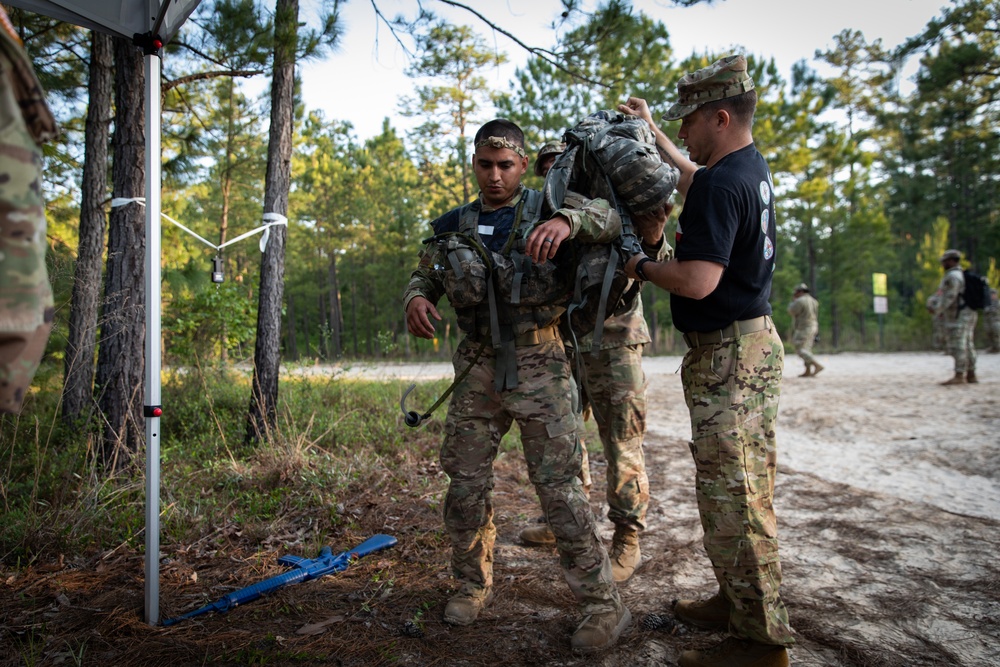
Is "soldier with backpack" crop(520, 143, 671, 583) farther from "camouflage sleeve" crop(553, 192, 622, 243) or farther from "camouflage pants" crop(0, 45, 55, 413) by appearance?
"camouflage pants" crop(0, 45, 55, 413)

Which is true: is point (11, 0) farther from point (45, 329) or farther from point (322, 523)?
point (322, 523)

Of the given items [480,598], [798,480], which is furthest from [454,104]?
[480,598]

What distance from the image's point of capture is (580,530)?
2.46m

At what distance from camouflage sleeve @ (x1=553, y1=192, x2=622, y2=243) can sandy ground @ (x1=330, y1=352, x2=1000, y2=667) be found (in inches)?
65.4

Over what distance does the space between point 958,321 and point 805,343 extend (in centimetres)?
261

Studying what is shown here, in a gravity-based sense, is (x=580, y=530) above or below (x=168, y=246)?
below

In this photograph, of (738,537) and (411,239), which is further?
(411,239)

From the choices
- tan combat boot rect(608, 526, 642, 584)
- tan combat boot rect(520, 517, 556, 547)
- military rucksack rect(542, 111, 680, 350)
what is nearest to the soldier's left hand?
military rucksack rect(542, 111, 680, 350)

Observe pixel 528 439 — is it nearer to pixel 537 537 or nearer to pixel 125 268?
pixel 537 537

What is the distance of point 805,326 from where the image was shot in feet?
39.3

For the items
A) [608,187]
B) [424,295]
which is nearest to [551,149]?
[608,187]

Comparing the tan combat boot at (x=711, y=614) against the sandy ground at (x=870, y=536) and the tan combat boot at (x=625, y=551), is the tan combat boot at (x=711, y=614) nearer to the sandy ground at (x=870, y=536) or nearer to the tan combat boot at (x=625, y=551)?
the sandy ground at (x=870, y=536)

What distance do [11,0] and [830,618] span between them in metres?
4.44

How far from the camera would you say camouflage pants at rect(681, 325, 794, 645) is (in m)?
2.16
